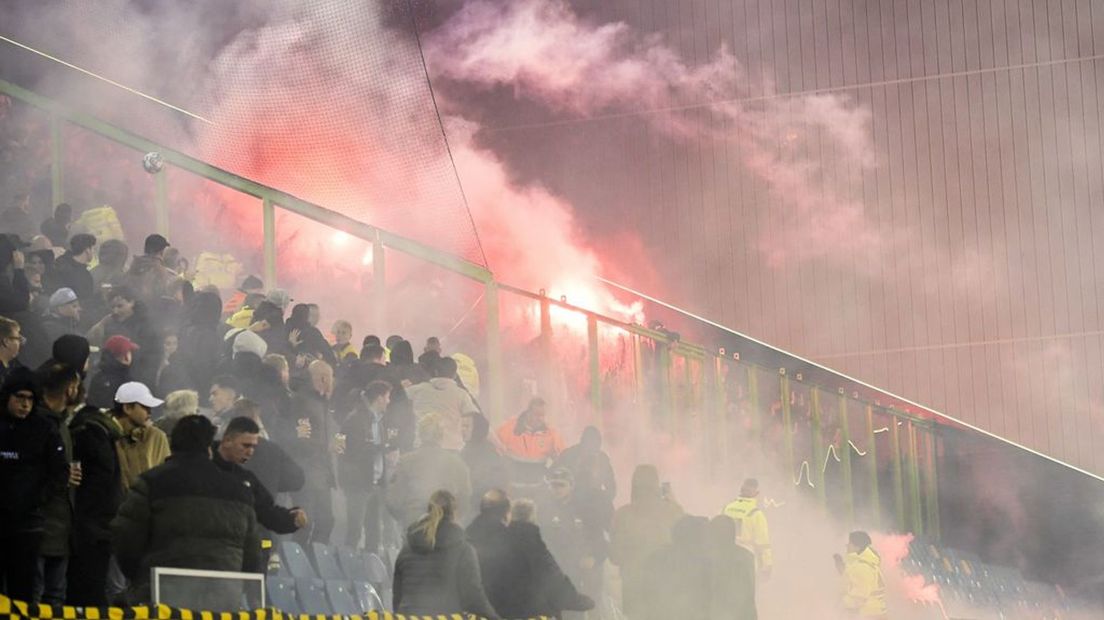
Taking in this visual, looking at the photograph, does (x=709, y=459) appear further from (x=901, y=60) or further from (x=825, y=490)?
(x=901, y=60)

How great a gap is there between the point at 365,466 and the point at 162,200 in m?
2.01

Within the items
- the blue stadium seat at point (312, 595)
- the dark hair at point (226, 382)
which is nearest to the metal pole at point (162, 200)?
the dark hair at point (226, 382)

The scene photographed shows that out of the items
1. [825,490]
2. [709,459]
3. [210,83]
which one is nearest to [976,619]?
[825,490]

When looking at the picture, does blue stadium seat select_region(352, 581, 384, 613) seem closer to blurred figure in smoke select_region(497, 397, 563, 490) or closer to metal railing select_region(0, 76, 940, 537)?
blurred figure in smoke select_region(497, 397, 563, 490)

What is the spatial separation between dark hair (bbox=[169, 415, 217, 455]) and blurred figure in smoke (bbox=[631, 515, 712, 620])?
327 cm

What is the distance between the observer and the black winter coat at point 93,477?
6.00 m

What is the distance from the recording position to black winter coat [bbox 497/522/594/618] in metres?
7.50

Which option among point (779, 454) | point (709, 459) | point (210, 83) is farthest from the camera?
point (779, 454)

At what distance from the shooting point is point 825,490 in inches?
755

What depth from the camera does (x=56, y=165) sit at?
28.3 feet

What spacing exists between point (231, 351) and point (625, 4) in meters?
12.1

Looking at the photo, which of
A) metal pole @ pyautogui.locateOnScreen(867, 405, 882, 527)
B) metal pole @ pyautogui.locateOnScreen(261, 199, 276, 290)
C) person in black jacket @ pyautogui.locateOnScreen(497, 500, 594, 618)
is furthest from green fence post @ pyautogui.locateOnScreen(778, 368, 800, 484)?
person in black jacket @ pyautogui.locateOnScreen(497, 500, 594, 618)

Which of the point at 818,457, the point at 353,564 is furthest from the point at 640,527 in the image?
the point at 818,457

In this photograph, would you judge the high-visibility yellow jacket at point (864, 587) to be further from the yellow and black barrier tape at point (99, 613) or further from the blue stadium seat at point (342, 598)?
the yellow and black barrier tape at point (99, 613)
